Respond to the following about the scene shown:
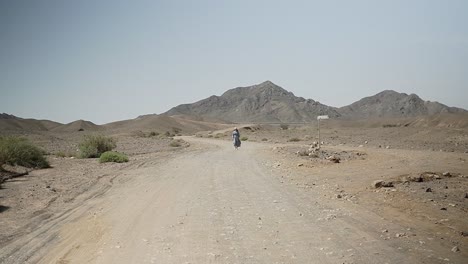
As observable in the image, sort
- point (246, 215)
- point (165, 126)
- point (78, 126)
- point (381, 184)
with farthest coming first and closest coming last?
point (78, 126) < point (165, 126) < point (381, 184) < point (246, 215)

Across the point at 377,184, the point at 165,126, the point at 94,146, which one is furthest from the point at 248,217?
the point at 165,126

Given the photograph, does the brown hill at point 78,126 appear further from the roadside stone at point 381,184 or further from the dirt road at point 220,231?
the roadside stone at point 381,184

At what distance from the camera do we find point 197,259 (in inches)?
295

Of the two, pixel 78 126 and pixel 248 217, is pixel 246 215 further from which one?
pixel 78 126

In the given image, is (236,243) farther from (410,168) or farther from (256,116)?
(256,116)

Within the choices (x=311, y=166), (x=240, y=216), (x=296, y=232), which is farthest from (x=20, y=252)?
(x=311, y=166)

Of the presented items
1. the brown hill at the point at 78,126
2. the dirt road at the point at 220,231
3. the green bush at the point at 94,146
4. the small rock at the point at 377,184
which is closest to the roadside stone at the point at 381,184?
the small rock at the point at 377,184

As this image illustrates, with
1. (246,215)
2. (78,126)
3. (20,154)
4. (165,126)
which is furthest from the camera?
(78,126)

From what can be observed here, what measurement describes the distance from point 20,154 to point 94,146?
1036cm

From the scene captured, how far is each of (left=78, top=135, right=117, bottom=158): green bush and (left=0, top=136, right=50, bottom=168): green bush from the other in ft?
21.8

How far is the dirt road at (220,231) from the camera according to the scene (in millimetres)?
7516

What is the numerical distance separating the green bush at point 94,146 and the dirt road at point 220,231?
18.7 metres

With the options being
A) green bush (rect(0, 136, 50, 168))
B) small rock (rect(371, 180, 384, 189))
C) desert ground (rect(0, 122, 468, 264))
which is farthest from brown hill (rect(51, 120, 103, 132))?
small rock (rect(371, 180, 384, 189))

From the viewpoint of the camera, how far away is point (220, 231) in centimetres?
921
